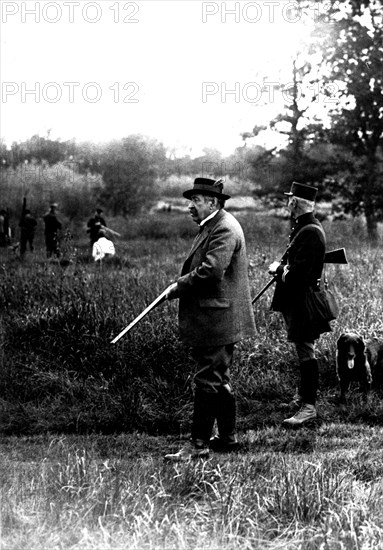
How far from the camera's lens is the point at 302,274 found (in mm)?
6590

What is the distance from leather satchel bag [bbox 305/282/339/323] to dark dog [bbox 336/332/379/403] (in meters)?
0.60

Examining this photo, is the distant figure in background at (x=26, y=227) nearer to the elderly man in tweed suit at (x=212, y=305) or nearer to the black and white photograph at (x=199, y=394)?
the black and white photograph at (x=199, y=394)

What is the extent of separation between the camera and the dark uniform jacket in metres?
6.58

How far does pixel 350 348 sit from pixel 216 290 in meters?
2.01

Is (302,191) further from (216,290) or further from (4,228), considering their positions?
(4,228)

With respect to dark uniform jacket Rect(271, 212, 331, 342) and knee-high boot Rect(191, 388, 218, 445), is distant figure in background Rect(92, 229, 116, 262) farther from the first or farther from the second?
knee-high boot Rect(191, 388, 218, 445)

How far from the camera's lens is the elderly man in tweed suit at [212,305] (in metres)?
5.67

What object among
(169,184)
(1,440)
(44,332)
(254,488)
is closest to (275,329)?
(44,332)

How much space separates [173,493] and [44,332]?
413 centimetres

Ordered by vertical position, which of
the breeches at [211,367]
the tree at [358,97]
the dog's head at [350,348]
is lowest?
the dog's head at [350,348]

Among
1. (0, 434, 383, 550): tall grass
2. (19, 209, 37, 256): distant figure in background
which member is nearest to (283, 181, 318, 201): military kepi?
(0, 434, 383, 550): tall grass

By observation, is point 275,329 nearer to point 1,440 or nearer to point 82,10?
point 1,440

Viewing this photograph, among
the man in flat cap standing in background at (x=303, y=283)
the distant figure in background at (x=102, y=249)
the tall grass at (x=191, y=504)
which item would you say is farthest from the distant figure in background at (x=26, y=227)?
the tall grass at (x=191, y=504)

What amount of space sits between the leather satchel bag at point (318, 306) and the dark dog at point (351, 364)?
1.96ft
